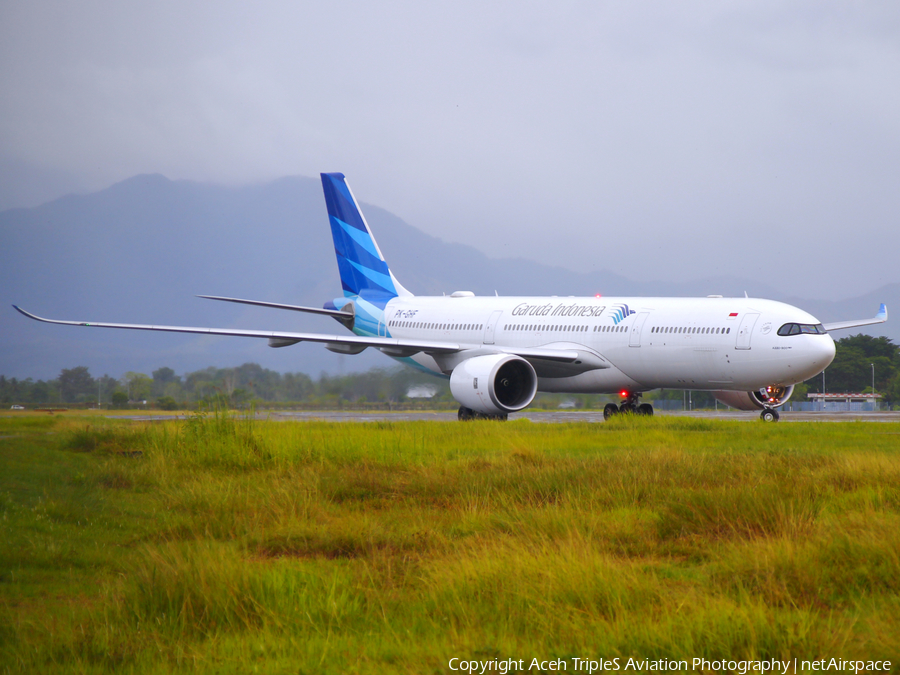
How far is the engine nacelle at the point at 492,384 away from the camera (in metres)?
22.5

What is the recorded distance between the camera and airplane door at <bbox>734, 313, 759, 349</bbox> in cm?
2123

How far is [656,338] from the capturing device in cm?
2270

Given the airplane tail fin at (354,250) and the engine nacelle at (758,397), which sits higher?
the airplane tail fin at (354,250)

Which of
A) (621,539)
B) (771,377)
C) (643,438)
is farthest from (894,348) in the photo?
(621,539)

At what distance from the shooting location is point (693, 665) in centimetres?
441

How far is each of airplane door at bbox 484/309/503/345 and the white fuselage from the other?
0.03m

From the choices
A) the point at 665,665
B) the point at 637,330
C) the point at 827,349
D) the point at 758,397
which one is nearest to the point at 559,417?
the point at 758,397

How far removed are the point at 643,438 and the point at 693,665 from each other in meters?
12.5

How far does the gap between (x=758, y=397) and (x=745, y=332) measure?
4.13 meters

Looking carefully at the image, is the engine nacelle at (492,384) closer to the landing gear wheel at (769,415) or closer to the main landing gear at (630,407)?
the main landing gear at (630,407)

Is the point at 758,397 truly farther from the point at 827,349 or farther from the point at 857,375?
the point at 857,375

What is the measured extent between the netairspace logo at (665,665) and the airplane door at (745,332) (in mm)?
17583

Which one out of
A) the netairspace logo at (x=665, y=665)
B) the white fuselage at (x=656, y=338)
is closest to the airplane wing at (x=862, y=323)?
the white fuselage at (x=656, y=338)

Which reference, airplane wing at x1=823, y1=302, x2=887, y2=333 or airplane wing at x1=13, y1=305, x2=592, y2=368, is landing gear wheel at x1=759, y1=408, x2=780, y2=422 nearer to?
airplane wing at x1=823, y1=302, x2=887, y2=333
